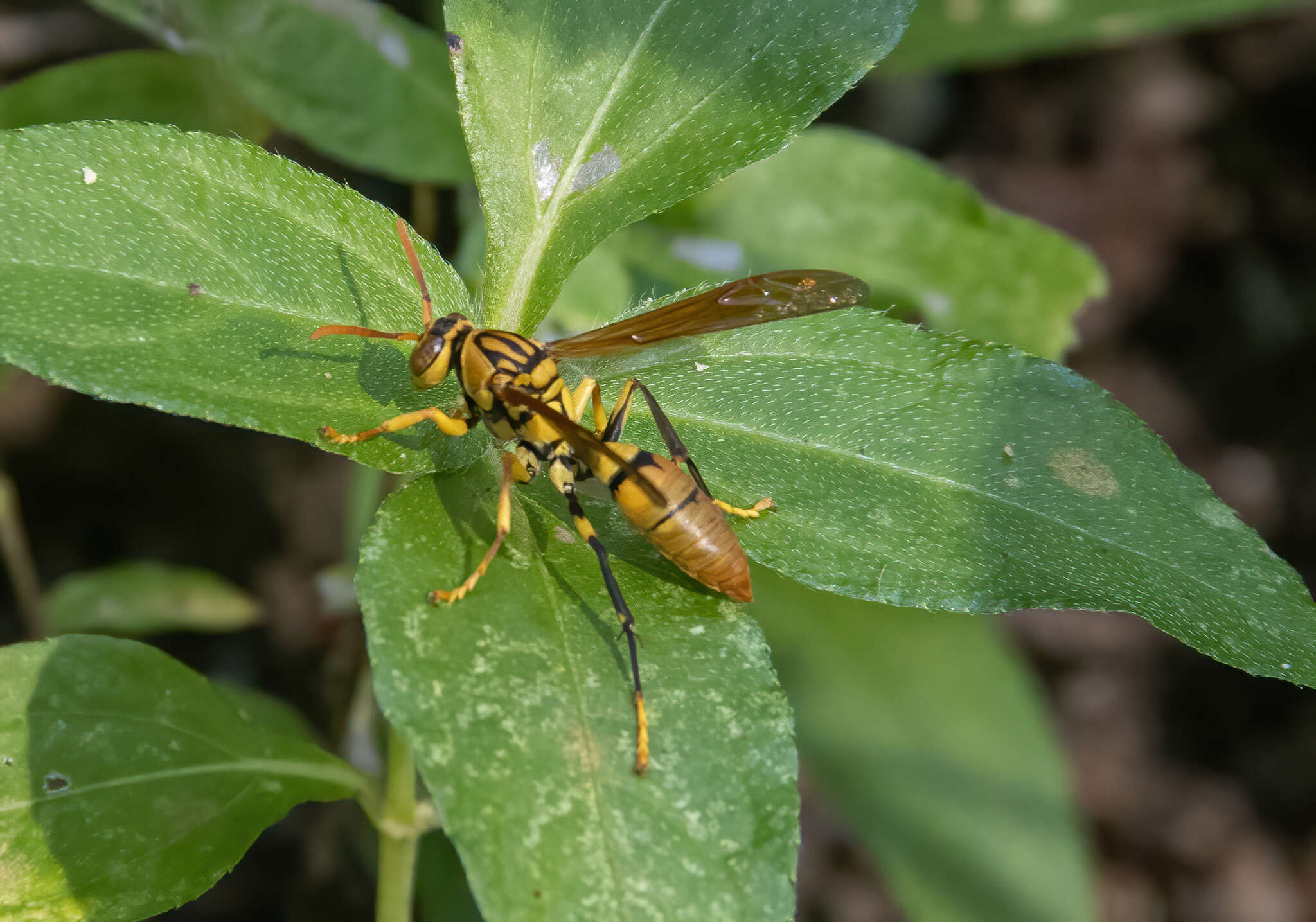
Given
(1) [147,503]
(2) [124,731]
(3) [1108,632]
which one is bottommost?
(3) [1108,632]

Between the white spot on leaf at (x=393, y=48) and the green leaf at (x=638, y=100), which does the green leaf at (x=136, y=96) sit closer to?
the white spot on leaf at (x=393, y=48)

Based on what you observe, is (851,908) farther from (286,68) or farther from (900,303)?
(286,68)

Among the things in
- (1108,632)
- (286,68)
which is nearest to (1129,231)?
(1108,632)

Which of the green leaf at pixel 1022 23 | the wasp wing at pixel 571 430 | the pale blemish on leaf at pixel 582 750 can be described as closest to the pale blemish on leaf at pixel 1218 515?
the wasp wing at pixel 571 430

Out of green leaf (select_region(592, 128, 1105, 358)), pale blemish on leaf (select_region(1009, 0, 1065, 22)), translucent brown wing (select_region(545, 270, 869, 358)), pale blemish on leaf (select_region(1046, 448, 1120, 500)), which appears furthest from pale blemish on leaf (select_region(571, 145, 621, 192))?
pale blemish on leaf (select_region(1009, 0, 1065, 22))

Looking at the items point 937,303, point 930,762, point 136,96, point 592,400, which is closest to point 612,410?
point 592,400

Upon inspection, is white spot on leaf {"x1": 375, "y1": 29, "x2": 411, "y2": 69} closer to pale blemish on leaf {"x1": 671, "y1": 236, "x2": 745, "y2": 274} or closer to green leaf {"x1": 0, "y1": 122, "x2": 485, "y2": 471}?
pale blemish on leaf {"x1": 671, "y1": 236, "x2": 745, "y2": 274}
